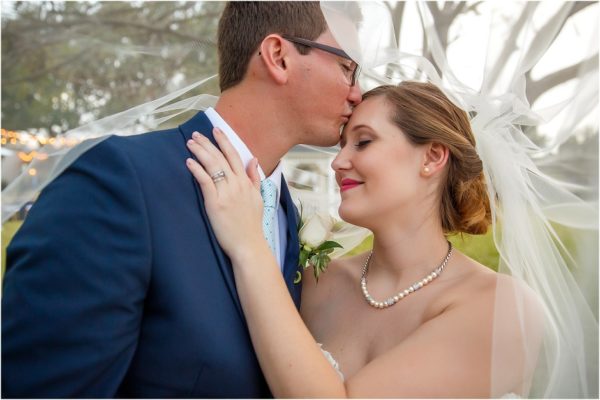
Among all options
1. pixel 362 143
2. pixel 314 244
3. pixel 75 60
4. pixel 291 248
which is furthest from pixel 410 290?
pixel 75 60

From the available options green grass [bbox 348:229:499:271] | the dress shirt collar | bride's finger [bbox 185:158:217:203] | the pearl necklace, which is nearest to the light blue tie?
the dress shirt collar

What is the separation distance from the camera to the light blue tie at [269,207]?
2.86 meters

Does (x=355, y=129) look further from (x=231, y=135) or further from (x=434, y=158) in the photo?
(x=231, y=135)

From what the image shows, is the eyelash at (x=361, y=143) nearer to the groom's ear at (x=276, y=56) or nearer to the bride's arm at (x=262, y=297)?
the groom's ear at (x=276, y=56)

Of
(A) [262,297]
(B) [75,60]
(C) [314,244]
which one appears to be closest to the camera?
(A) [262,297]

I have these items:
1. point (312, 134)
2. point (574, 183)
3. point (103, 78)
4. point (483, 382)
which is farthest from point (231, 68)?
point (103, 78)

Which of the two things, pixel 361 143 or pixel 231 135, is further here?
pixel 361 143

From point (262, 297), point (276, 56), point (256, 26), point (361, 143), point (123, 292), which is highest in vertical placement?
point (256, 26)

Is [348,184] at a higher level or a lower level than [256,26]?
lower

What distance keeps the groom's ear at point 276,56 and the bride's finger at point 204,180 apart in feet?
2.01

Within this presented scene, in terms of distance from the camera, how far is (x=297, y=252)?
2.96 meters

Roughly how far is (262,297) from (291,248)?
22.8 inches

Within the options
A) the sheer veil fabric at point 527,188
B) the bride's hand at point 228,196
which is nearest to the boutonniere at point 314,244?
the bride's hand at point 228,196

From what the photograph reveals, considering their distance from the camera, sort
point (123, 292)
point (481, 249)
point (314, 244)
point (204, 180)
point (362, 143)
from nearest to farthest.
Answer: point (123, 292) < point (204, 180) < point (362, 143) < point (314, 244) < point (481, 249)
